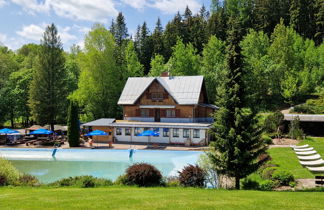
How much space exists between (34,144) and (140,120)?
1319cm

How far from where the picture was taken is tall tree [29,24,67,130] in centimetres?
4041

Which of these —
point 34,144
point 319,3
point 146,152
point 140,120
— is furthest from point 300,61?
point 34,144

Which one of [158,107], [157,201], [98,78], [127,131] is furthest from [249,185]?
[98,78]

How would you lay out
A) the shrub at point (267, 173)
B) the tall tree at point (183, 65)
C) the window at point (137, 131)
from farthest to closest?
the tall tree at point (183, 65), the window at point (137, 131), the shrub at point (267, 173)

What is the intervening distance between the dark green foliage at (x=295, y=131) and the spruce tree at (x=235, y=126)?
63.0 ft

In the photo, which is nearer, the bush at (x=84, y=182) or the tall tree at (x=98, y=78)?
the bush at (x=84, y=182)

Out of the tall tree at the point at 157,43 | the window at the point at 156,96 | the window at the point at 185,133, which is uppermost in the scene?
the tall tree at the point at 157,43

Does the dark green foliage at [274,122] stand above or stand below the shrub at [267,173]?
above

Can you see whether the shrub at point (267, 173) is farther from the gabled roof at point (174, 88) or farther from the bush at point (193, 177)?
the gabled roof at point (174, 88)

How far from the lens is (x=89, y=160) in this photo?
26.5m

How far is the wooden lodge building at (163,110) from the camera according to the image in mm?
32406

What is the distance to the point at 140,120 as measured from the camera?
121ft

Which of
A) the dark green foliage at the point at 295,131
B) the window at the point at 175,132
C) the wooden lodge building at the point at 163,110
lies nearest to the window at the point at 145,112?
the wooden lodge building at the point at 163,110

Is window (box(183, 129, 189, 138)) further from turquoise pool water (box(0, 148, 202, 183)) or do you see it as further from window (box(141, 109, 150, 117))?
window (box(141, 109, 150, 117))
